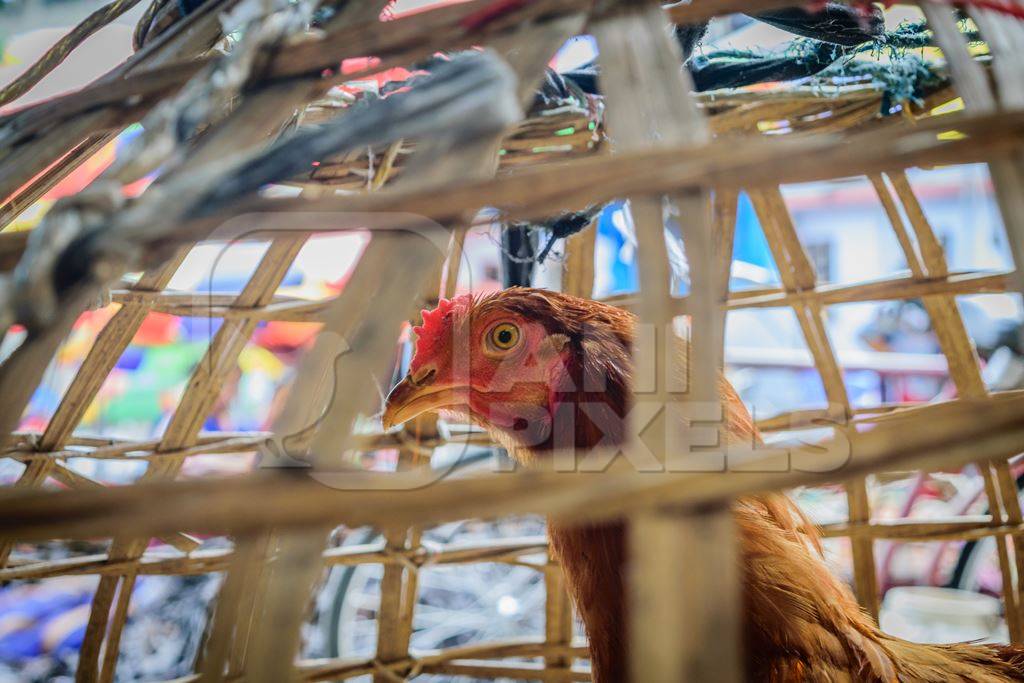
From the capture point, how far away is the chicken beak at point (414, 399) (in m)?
1.07

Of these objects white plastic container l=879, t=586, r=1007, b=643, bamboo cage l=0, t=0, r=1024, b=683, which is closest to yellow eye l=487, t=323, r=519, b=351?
bamboo cage l=0, t=0, r=1024, b=683

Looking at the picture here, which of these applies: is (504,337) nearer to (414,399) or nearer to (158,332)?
(414,399)

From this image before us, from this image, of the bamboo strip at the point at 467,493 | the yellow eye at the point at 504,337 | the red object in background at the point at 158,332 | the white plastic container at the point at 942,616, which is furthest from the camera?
the red object in background at the point at 158,332

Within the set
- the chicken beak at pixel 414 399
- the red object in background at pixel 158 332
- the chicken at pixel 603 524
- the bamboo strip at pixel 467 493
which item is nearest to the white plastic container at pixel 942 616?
the chicken at pixel 603 524

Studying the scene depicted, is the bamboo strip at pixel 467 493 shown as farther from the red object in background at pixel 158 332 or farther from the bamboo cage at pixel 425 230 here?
the red object in background at pixel 158 332

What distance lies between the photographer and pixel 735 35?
7.41 feet

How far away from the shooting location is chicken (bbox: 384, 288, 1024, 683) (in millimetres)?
829

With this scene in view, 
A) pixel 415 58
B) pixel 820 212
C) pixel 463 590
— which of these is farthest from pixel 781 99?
pixel 820 212

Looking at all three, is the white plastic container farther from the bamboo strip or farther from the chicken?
the bamboo strip

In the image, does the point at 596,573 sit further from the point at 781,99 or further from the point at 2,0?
the point at 2,0

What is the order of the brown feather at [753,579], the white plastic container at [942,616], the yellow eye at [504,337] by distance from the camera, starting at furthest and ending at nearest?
the white plastic container at [942,616] < the yellow eye at [504,337] < the brown feather at [753,579]

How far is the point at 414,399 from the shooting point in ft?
3.56

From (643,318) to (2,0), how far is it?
86.2 inches

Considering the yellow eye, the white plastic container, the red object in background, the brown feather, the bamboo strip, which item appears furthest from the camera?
the red object in background
